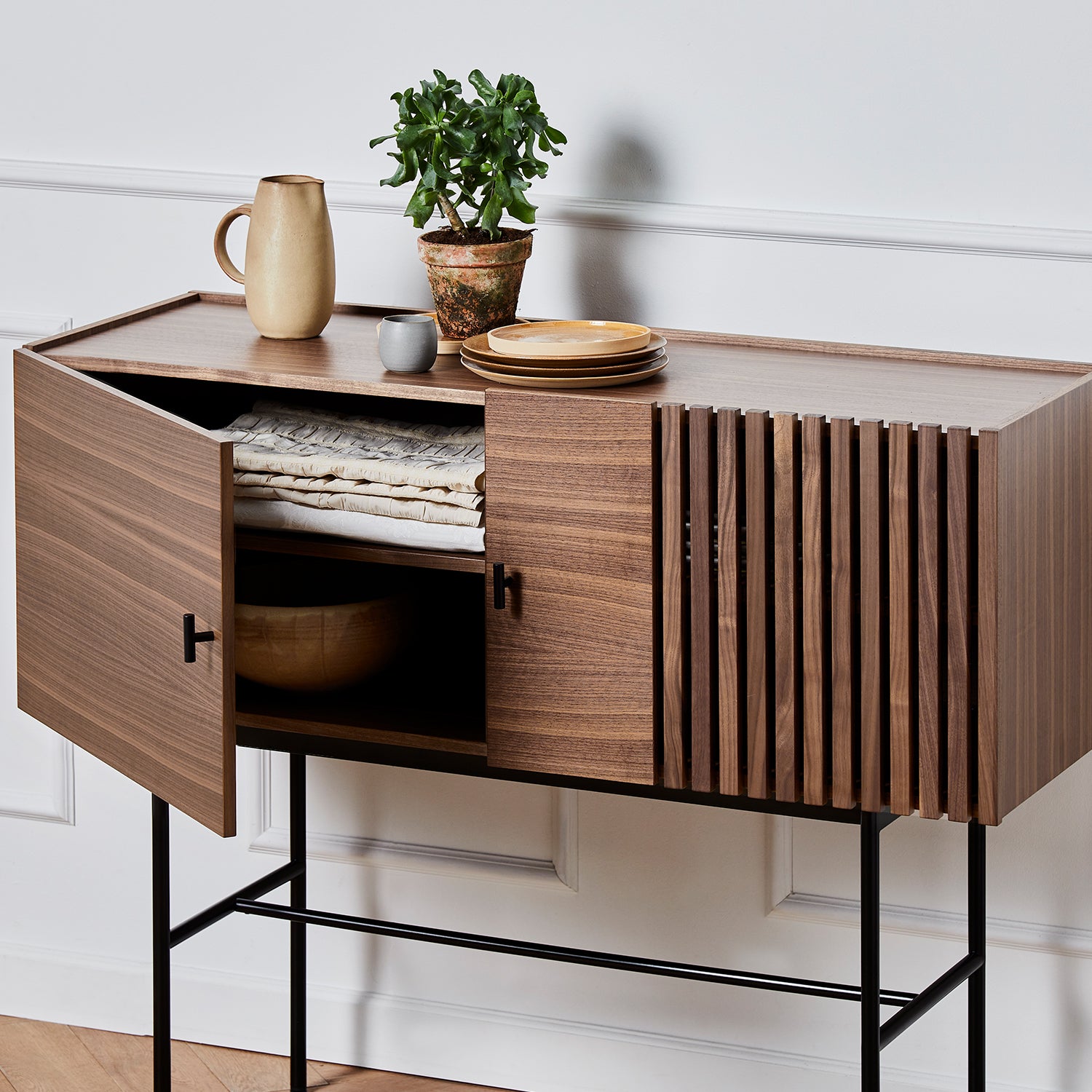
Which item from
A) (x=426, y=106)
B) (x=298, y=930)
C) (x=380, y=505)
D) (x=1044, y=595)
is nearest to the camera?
(x=1044, y=595)

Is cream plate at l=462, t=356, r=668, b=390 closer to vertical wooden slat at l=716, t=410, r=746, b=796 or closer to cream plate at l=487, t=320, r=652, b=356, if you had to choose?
cream plate at l=487, t=320, r=652, b=356

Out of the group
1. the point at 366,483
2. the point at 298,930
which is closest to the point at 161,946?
the point at 298,930

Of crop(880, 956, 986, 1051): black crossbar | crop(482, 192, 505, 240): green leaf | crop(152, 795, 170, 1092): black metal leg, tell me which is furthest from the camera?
crop(152, 795, 170, 1092): black metal leg

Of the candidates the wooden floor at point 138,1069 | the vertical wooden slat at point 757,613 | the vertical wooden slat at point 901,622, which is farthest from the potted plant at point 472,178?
the wooden floor at point 138,1069

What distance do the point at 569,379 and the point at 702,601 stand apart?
10.9 inches

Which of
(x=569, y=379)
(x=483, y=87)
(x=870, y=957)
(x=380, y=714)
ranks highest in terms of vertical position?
(x=483, y=87)

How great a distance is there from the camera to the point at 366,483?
1783 millimetres

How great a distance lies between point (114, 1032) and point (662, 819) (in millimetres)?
1002

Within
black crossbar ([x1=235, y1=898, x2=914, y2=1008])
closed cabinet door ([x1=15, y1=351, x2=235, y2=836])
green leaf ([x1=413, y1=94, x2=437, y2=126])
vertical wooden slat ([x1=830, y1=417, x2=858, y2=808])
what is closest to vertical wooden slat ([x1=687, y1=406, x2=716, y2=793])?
vertical wooden slat ([x1=830, y1=417, x2=858, y2=808])

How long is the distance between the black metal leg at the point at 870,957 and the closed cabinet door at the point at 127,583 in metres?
0.63

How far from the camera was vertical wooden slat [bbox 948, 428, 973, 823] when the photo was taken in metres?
1.48

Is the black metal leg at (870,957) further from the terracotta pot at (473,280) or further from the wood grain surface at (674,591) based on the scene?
the terracotta pot at (473,280)

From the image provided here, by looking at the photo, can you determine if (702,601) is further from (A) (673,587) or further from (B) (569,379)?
(B) (569,379)

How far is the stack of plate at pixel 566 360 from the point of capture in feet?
5.56
